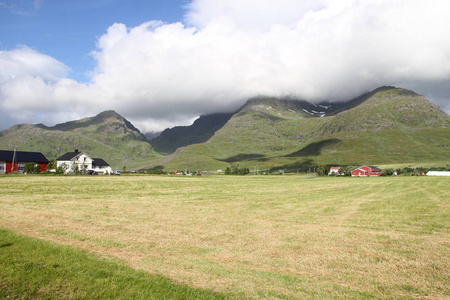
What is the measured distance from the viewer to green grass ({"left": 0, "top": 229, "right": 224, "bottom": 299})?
26.5 ft

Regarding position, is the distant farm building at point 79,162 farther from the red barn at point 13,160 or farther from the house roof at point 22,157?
the red barn at point 13,160

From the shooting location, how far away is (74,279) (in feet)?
29.4

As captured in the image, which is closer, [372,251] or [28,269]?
[28,269]

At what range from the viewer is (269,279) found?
9648mm

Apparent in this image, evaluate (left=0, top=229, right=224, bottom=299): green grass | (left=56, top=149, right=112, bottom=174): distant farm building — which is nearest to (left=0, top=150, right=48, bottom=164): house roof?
(left=56, top=149, right=112, bottom=174): distant farm building

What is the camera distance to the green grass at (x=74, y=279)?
8062 mm

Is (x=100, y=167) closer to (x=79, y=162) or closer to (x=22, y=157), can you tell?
(x=79, y=162)

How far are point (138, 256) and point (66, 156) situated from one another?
179m

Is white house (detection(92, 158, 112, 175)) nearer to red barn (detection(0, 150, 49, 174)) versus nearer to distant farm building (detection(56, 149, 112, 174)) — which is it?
distant farm building (detection(56, 149, 112, 174))

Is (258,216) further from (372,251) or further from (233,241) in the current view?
(372,251)

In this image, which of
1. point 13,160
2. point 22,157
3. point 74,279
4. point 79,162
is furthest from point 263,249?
point 79,162

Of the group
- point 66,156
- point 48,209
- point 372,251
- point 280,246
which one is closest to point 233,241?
point 280,246

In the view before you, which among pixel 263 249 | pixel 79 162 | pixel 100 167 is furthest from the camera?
pixel 100 167

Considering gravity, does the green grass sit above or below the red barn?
below
